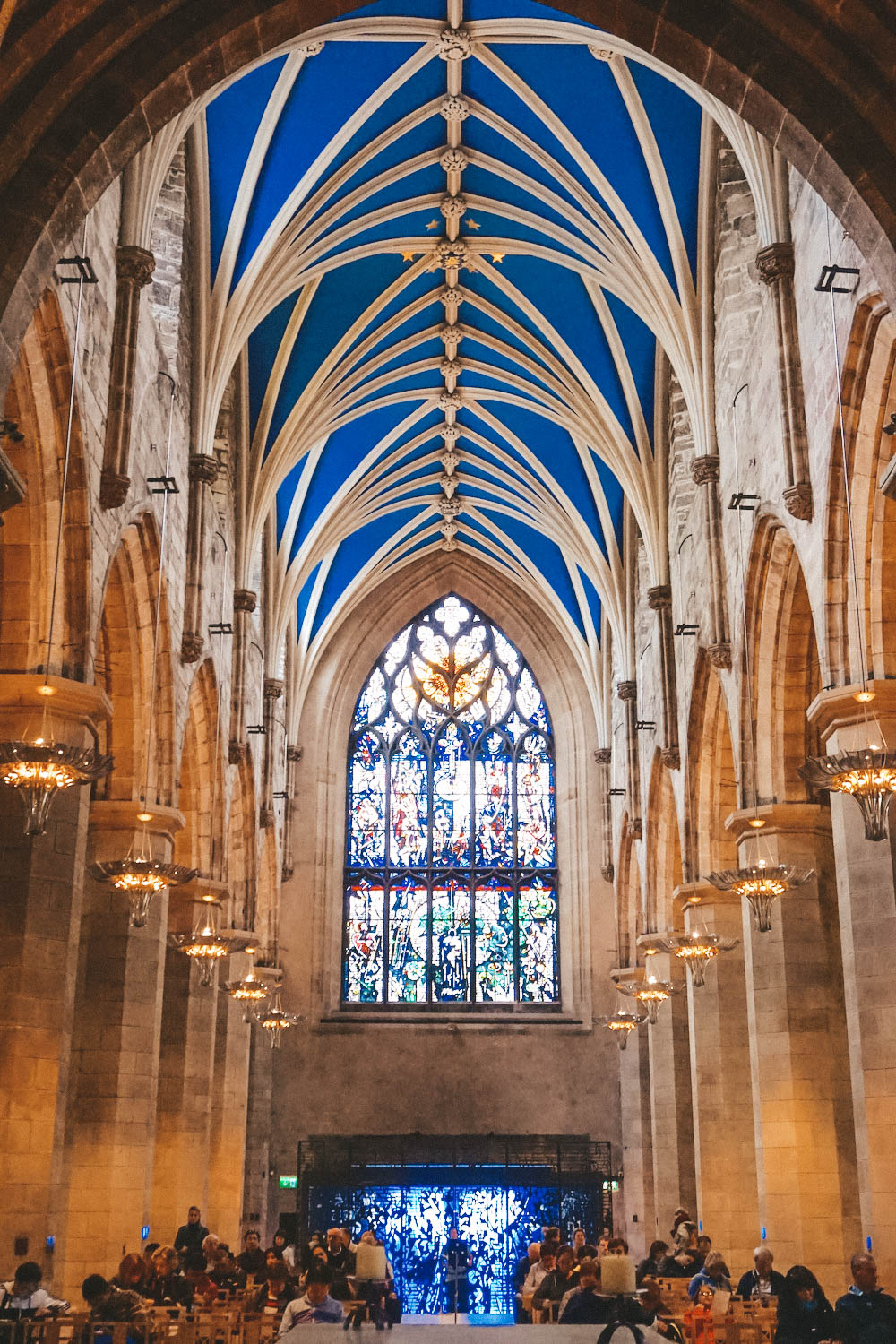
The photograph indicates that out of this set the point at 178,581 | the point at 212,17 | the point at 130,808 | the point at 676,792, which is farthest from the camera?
the point at 676,792

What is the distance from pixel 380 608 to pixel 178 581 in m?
15.4

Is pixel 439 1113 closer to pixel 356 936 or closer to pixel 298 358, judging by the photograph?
pixel 356 936

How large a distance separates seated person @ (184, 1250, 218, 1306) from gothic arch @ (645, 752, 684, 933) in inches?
459

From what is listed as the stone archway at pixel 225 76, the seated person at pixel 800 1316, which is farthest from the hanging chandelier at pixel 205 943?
the stone archway at pixel 225 76

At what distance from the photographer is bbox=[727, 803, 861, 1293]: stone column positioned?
1391 cm

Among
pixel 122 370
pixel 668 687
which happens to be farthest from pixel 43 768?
pixel 668 687

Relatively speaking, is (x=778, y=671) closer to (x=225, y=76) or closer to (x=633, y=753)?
(x=225, y=76)

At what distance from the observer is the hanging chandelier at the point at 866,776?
9961 millimetres

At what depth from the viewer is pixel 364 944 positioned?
29922 millimetres

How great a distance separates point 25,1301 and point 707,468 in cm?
1212

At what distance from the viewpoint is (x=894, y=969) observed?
1116 centimetres

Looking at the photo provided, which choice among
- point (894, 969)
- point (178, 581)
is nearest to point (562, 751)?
point (178, 581)

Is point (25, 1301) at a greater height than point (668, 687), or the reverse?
point (668, 687)

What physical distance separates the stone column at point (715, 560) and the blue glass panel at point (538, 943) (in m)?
14.4
